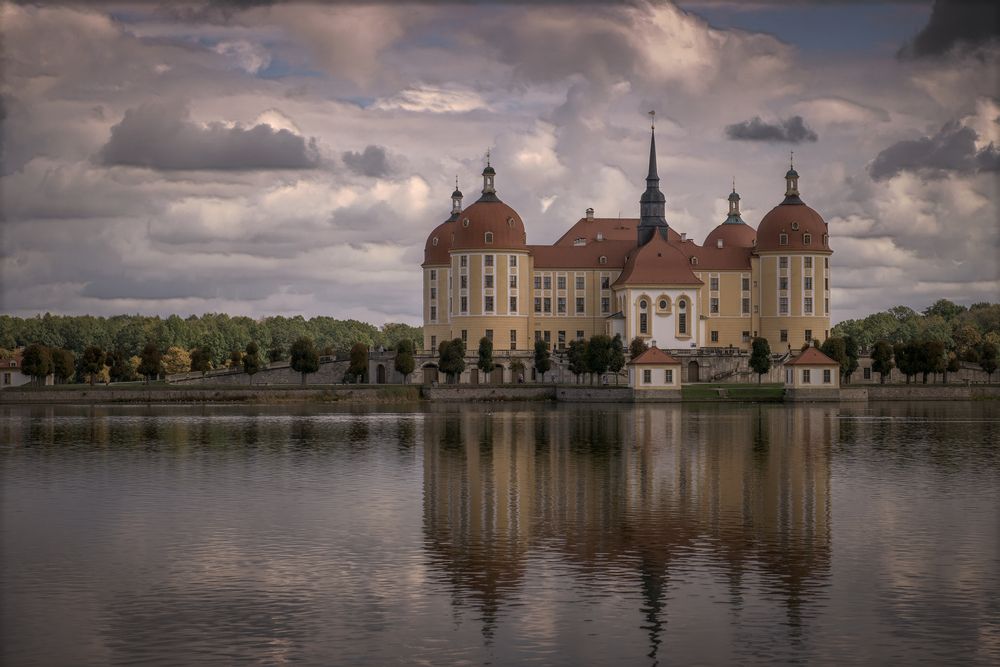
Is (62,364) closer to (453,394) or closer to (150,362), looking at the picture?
(150,362)

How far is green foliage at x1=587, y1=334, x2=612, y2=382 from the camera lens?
95438 mm

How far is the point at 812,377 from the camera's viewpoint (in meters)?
89.8

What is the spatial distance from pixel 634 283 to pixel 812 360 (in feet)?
67.8

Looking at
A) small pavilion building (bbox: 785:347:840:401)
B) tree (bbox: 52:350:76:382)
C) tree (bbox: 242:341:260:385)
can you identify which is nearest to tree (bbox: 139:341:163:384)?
tree (bbox: 52:350:76:382)

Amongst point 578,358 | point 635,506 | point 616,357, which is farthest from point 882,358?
point 635,506

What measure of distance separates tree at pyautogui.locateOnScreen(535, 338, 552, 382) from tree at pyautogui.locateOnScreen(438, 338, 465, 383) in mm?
5997

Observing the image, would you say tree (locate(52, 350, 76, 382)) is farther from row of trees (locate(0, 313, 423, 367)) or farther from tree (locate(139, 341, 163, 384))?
row of trees (locate(0, 313, 423, 367))

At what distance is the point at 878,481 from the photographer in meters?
38.1

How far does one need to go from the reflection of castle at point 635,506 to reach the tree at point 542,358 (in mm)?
43238

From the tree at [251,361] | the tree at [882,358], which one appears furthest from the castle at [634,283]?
the tree at [251,361]

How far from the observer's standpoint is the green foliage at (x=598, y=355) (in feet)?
313

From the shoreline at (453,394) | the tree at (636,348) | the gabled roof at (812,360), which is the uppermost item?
the tree at (636,348)

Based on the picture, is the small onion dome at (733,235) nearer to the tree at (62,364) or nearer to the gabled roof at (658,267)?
the gabled roof at (658,267)

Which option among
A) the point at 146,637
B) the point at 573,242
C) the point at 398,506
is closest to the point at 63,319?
the point at 573,242
